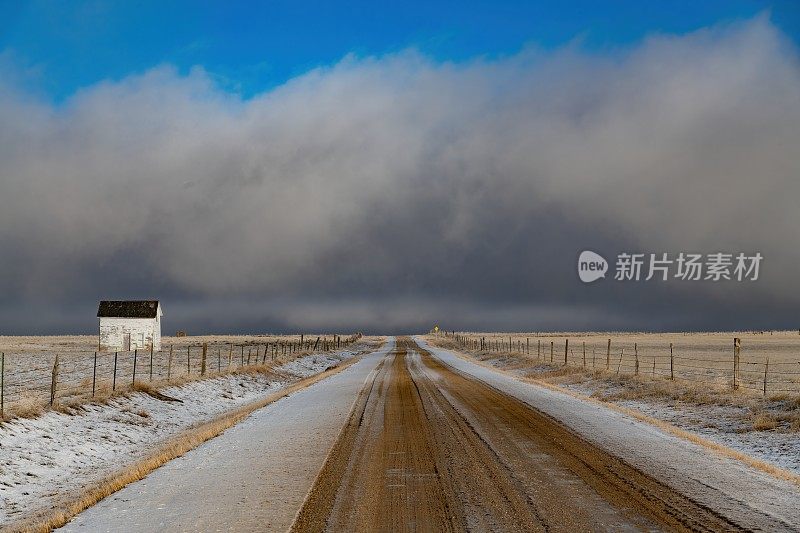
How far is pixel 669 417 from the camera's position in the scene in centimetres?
1867

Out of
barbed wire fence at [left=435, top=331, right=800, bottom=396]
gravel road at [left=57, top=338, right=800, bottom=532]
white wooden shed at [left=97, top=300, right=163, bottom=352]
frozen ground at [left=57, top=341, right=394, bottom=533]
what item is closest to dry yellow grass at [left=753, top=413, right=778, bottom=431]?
gravel road at [left=57, top=338, right=800, bottom=532]

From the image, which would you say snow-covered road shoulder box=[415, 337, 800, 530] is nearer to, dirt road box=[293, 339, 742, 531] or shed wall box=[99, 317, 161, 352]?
dirt road box=[293, 339, 742, 531]

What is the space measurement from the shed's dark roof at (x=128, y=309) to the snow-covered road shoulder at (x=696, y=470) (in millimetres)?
65134

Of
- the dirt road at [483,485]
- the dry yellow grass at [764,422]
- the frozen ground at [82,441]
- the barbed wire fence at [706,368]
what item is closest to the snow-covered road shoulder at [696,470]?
the dirt road at [483,485]

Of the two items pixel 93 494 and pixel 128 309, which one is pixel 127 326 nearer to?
pixel 128 309

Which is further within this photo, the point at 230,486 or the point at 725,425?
the point at 725,425

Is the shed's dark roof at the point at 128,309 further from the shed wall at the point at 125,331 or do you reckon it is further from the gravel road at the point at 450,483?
the gravel road at the point at 450,483

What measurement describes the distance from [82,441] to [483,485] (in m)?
12.2

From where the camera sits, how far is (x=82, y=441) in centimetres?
1641

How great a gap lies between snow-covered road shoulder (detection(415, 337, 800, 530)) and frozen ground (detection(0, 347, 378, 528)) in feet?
36.6

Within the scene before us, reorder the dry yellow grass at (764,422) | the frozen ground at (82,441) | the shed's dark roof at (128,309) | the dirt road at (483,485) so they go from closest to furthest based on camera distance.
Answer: the dirt road at (483,485) → the frozen ground at (82,441) → the dry yellow grass at (764,422) → the shed's dark roof at (128,309)

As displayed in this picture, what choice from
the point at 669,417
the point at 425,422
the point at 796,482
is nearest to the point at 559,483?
the point at 796,482

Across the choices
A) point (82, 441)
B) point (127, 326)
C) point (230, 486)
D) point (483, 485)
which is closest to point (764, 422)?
point (483, 485)

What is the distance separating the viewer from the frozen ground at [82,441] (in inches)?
497
